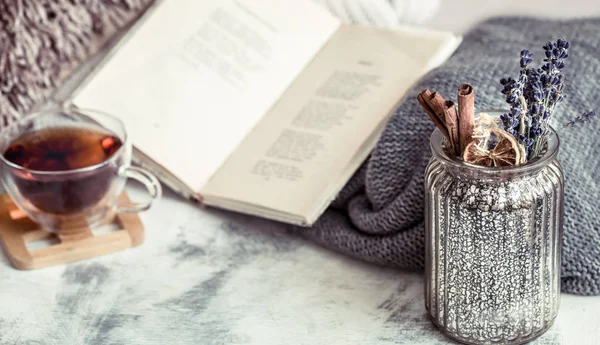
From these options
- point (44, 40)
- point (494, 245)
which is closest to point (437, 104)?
point (494, 245)

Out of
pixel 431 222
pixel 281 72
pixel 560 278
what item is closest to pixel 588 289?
pixel 560 278

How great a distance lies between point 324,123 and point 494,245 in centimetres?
30

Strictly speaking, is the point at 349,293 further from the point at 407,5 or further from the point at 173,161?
the point at 407,5

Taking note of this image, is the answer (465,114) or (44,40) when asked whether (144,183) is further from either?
(465,114)

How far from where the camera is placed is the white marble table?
2.45ft

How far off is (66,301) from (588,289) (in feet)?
1.53

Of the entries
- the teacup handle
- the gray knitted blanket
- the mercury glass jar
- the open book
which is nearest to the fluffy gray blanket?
the open book

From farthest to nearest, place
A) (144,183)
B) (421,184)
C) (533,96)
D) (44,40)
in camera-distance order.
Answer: (44,40)
(144,183)
(421,184)
(533,96)

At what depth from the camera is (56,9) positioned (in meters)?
1.00

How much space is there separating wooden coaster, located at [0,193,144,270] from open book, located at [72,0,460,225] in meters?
0.07

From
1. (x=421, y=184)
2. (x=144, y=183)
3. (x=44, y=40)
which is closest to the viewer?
(x=421, y=184)

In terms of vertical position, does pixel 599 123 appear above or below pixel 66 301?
above

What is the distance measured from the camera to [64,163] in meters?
0.85

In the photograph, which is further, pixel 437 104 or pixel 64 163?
pixel 64 163
